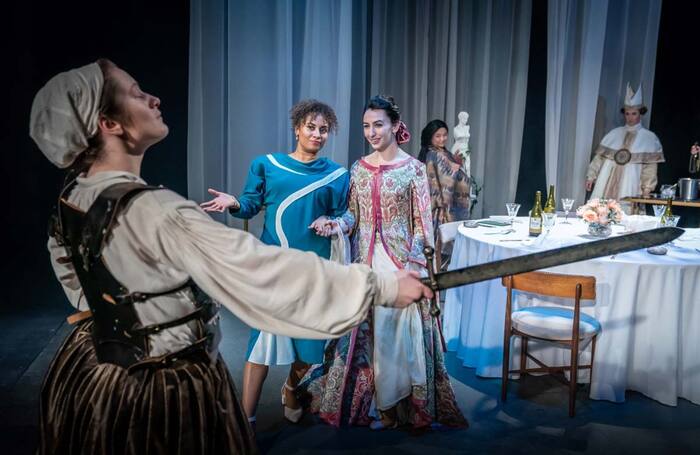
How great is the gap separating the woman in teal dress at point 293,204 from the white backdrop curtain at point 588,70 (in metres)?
3.97

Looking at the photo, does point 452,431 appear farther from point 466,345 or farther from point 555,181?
point 555,181

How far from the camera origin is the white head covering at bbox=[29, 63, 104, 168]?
1.01m

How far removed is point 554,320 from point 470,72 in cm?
363

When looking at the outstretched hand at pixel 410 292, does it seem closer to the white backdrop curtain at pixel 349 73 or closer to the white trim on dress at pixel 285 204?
the white trim on dress at pixel 285 204

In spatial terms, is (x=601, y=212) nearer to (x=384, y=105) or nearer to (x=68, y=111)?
(x=384, y=105)

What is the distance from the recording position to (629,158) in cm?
516

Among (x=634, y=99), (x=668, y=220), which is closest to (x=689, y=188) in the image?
(x=634, y=99)

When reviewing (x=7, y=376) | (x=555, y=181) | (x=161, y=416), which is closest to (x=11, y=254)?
(x=7, y=376)

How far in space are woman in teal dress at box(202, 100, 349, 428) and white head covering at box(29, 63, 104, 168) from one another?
3.96ft

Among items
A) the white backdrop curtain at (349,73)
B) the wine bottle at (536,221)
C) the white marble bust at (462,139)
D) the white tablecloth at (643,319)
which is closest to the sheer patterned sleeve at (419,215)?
the white tablecloth at (643,319)

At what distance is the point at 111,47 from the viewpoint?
417 centimetres

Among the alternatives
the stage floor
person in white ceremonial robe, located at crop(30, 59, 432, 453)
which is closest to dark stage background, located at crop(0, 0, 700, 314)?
the stage floor

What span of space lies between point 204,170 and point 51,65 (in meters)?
1.39

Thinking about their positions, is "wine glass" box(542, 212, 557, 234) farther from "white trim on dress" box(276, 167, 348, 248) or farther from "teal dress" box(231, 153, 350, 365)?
"white trim on dress" box(276, 167, 348, 248)
